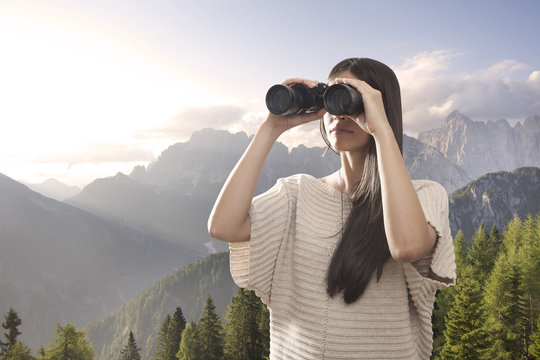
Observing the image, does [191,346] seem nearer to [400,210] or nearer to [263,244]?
[263,244]

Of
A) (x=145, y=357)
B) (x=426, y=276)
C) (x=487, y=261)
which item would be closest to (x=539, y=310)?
(x=487, y=261)

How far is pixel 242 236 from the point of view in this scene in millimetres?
2020

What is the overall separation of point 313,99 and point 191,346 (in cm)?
3427

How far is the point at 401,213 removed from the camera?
1705 mm

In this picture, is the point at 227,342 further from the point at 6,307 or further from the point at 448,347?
the point at 6,307

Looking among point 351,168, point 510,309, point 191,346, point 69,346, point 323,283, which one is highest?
point 351,168

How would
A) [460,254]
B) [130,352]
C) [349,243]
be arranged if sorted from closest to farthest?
1. [349,243]
2. [460,254]
3. [130,352]

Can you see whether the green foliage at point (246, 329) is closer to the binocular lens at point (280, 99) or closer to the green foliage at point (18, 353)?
the green foliage at point (18, 353)

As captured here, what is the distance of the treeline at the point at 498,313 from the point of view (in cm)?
2011

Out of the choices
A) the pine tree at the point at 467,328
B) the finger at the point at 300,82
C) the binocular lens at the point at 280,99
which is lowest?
the pine tree at the point at 467,328

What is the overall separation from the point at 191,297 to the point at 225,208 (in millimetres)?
115231

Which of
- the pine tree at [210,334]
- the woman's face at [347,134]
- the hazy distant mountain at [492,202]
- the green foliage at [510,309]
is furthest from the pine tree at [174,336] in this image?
the hazy distant mountain at [492,202]

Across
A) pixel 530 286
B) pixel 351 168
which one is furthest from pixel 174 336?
pixel 351 168

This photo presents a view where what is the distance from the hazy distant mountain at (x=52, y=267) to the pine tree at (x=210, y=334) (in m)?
→ 129
